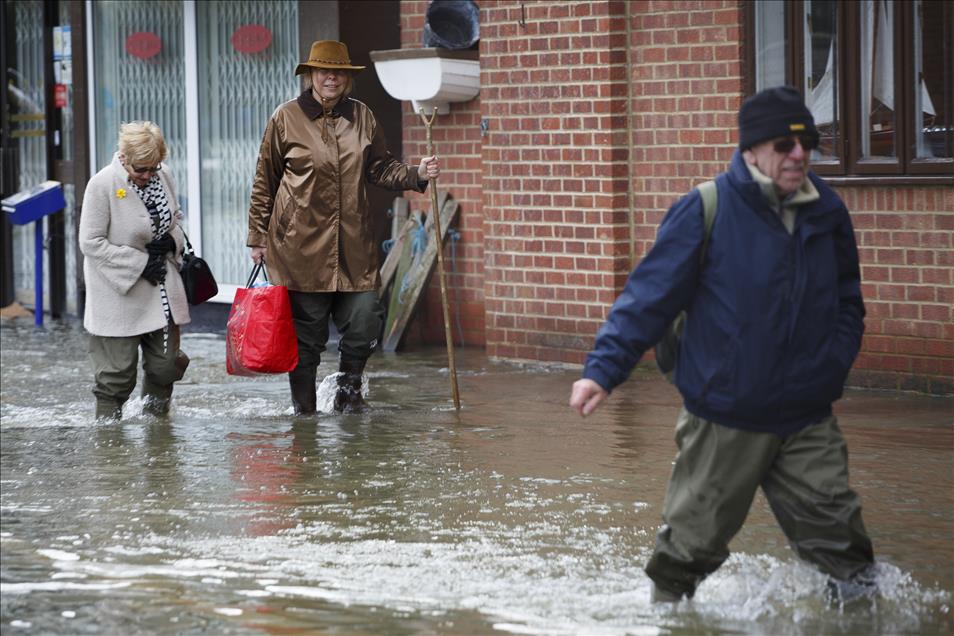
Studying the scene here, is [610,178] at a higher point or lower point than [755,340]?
higher

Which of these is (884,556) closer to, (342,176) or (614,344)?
(614,344)

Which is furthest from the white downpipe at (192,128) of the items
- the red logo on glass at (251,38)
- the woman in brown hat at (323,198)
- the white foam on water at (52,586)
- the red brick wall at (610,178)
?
the white foam on water at (52,586)

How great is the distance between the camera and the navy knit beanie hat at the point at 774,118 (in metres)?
5.31

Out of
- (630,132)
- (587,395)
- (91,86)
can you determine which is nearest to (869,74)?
(630,132)

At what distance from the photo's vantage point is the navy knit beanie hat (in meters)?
5.31

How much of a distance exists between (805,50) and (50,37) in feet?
25.8

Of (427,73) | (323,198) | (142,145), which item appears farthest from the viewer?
(427,73)

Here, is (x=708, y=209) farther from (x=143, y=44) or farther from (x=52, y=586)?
(x=143, y=44)

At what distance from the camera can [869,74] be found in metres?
9.99

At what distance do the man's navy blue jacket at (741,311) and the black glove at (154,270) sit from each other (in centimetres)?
432

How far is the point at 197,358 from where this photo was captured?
12.7 m

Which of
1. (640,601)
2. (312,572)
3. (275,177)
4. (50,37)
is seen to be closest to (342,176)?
(275,177)

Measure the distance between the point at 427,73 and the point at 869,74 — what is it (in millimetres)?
3234

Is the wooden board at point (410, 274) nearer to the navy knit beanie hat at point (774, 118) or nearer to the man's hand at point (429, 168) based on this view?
the man's hand at point (429, 168)
